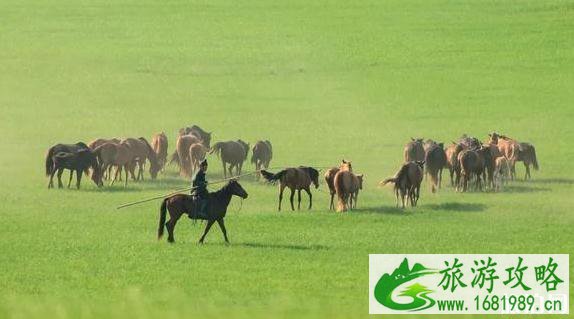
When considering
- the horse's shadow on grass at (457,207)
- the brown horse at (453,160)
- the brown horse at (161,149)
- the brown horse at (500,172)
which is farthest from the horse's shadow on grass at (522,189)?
the brown horse at (161,149)

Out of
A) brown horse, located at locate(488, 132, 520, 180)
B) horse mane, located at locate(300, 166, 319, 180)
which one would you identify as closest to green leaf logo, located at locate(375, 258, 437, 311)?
horse mane, located at locate(300, 166, 319, 180)

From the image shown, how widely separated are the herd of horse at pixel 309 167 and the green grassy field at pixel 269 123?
0.57 metres

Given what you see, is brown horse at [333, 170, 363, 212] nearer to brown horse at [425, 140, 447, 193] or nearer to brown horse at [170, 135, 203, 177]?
brown horse at [425, 140, 447, 193]

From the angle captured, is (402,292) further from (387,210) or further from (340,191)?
(387,210)

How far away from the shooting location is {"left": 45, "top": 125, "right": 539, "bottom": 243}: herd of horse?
108 ft

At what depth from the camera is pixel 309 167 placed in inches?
1319

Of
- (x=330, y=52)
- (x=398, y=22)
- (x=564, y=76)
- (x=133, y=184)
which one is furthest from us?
(x=398, y=22)

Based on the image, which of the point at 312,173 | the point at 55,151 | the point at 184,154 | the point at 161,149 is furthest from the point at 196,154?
the point at 312,173

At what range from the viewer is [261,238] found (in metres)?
28.5

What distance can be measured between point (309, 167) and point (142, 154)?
680 centimetres

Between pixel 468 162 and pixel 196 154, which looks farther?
pixel 196 154

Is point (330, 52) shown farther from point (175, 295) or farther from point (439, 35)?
point (175, 295)

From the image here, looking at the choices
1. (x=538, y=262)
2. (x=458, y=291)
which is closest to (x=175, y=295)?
(x=458, y=291)

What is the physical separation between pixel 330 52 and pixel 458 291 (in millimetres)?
48655
